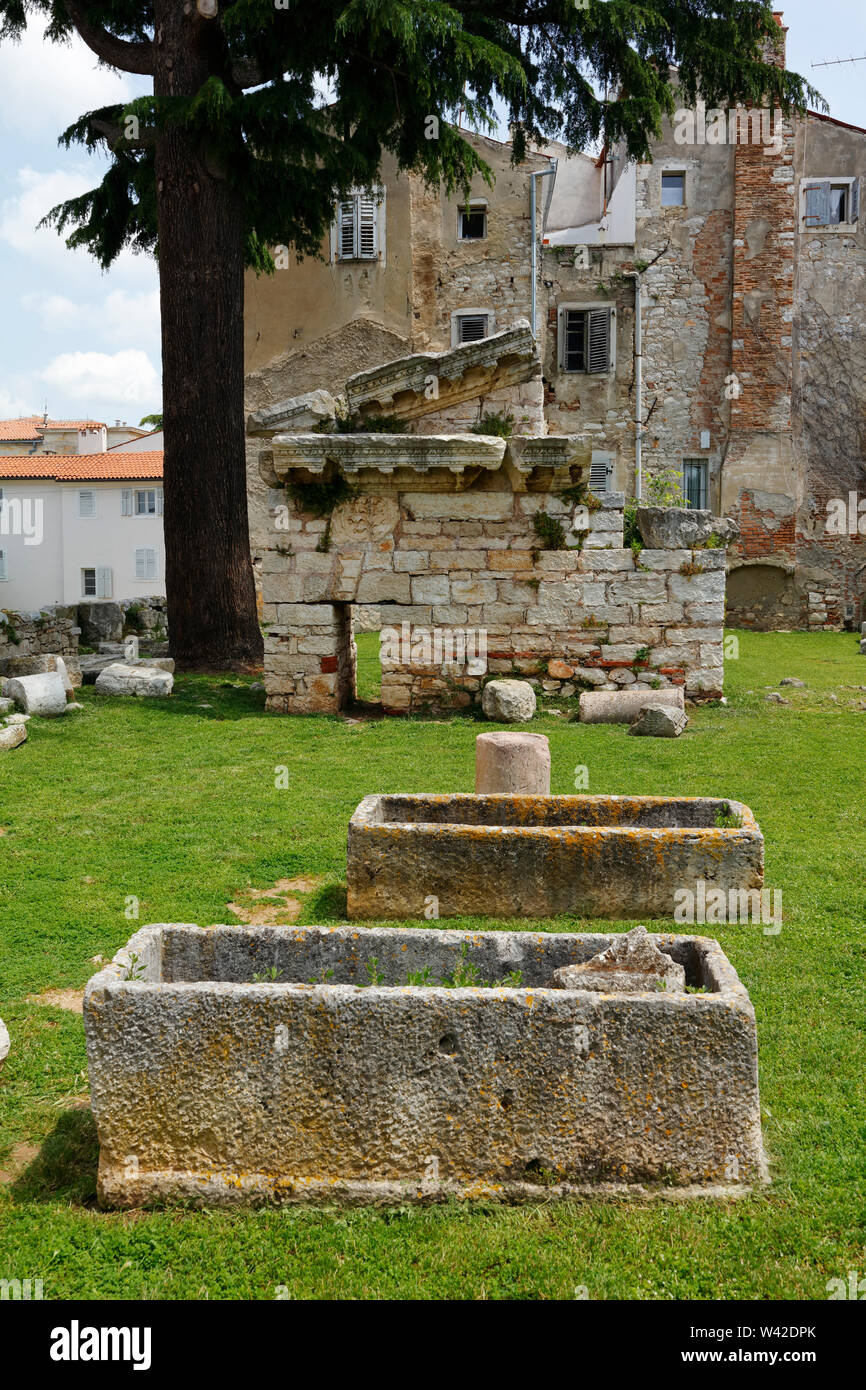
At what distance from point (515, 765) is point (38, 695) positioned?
249 inches

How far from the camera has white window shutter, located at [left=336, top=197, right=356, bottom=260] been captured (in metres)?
24.4

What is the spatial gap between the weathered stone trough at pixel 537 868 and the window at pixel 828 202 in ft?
77.9

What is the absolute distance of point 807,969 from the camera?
4766 millimetres

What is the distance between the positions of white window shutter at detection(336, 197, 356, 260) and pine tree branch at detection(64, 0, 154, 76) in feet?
33.2

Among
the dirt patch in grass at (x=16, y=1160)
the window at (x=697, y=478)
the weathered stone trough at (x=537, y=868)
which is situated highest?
the window at (x=697, y=478)

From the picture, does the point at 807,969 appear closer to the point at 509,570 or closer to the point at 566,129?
the point at 509,570

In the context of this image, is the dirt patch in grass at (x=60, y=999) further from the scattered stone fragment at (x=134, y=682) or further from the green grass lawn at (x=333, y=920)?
the scattered stone fragment at (x=134, y=682)

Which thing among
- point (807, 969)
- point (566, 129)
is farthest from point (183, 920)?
point (566, 129)

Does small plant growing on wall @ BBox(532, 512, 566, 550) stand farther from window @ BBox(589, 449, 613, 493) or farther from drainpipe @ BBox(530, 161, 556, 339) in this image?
drainpipe @ BBox(530, 161, 556, 339)

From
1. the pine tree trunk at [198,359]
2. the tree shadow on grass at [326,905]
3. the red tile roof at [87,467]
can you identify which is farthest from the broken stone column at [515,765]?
the red tile roof at [87,467]

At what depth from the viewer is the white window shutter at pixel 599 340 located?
24.9 m

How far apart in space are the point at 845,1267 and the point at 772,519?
917 inches

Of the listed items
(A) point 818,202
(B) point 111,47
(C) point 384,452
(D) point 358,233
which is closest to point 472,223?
(D) point 358,233

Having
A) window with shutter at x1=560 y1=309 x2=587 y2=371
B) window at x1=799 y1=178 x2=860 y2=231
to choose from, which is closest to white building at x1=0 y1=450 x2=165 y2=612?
window with shutter at x1=560 y1=309 x2=587 y2=371
